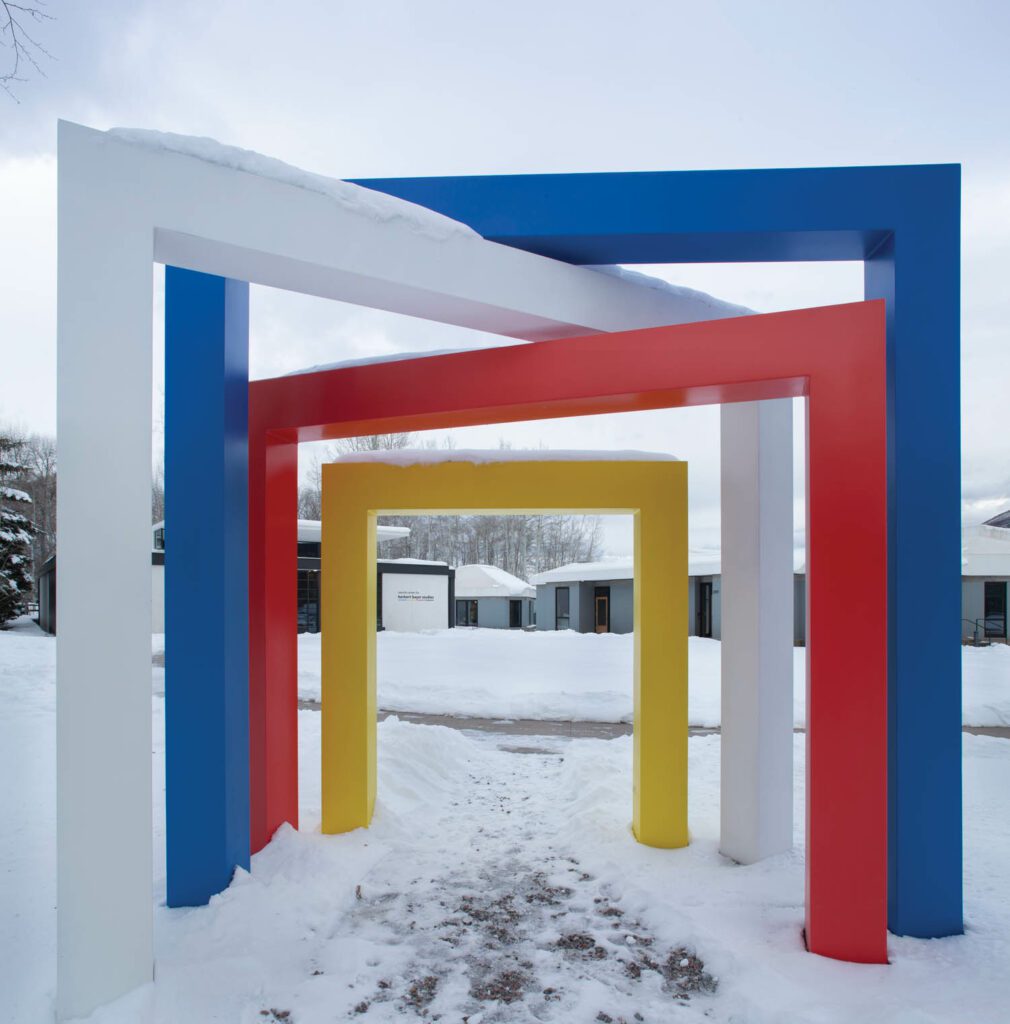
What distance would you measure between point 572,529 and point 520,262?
48738mm

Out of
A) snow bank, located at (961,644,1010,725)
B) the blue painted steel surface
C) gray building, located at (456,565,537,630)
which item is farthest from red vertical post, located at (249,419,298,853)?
gray building, located at (456,565,537,630)

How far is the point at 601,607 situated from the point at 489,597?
9.62 metres

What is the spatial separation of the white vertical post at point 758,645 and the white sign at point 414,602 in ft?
68.5

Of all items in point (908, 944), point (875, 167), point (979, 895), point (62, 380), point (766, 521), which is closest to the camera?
point (62, 380)

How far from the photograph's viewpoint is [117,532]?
335 cm

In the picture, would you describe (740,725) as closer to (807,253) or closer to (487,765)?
(807,253)

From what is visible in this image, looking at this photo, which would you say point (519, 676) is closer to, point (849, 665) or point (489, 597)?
point (849, 665)

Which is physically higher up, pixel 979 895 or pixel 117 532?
pixel 117 532

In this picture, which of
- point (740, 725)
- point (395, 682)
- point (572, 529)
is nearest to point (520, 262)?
point (740, 725)

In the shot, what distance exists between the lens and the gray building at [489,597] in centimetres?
3469

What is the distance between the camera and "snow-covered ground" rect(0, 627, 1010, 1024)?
3529 millimetres

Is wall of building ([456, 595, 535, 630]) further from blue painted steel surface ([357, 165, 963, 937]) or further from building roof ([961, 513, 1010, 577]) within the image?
blue painted steel surface ([357, 165, 963, 937])

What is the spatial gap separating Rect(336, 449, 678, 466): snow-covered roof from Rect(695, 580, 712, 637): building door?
17424mm

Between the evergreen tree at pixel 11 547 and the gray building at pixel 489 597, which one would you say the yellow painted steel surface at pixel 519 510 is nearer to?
the evergreen tree at pixel 11 547
